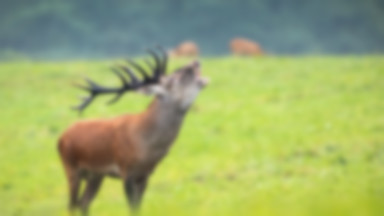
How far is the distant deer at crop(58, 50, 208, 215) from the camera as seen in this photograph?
880 cm

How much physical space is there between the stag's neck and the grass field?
0.89 metres

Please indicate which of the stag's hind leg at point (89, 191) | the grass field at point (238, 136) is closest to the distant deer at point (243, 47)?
the grass field at point (238, 136)

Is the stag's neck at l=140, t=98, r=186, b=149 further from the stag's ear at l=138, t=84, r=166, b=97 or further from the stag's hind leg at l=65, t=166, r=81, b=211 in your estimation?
the stag's hind leg at l=65, t=166, r=81, b=211

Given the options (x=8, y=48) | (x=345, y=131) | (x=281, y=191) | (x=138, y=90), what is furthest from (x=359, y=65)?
(x=8, y=48)

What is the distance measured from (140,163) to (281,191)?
4038 mm

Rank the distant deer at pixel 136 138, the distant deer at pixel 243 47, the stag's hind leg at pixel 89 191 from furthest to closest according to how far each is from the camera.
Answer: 1. the distant deer at pixel 243 47
2. the stag's hind leg at pixel 89 191
3. the distant deer at pixel 136 138

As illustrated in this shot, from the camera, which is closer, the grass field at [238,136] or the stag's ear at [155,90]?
the stag's ear at [155,90]

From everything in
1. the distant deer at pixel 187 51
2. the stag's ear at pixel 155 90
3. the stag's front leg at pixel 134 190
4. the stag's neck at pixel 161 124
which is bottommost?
the stag's front leg at pixel 134 190

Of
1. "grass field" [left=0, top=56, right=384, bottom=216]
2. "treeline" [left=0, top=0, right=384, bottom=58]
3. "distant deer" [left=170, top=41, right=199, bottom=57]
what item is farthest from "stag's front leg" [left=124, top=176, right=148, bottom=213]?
"treeline" [left=0, top=0, right=384, bottom=58]

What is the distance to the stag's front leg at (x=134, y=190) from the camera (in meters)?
8.70

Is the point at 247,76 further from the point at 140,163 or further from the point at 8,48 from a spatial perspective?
the point at 8,48

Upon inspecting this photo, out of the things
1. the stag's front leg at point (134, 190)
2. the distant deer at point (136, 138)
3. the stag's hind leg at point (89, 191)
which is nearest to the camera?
the stag's front leg at point (134, 190)

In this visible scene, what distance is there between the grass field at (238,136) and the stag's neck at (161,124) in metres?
0.89

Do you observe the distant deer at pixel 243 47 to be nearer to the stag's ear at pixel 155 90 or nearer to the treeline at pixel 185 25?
the stag's ear at pixel 155 90
